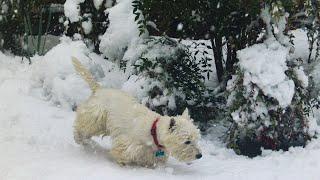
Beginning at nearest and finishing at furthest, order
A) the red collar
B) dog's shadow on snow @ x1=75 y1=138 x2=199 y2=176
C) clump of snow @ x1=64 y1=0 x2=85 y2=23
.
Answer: the red collar < dog's shadow on snow @ x1=75 y1=138 x2=199 y2=176 < clump of snow @ x1=64 y1=0 x2=85 y2=23

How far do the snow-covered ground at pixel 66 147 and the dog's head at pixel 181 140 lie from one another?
24 centimetres

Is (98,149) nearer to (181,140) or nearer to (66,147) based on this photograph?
(66,147)

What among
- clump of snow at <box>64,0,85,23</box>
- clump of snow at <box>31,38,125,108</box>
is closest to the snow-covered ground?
clump of snow at <box>31,38,125,108</box>

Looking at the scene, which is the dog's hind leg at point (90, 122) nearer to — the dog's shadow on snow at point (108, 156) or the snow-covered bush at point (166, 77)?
the dog's shadow on snow at point (108, 156)

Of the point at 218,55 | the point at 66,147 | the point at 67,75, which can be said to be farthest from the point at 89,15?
the point at 66,147

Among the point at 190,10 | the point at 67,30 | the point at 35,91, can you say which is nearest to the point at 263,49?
the point at 190,10

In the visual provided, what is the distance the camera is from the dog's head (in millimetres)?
4328

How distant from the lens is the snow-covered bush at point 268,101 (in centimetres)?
518

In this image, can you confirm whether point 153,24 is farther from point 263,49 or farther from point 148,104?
point 263,49

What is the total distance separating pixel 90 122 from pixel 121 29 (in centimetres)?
168

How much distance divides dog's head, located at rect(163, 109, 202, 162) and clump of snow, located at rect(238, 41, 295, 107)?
1.11 metres

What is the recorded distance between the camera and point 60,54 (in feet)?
22.4

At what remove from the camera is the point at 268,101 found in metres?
5.22

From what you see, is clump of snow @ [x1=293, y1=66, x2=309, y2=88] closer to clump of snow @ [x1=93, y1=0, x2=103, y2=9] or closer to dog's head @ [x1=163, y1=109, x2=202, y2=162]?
dog's head @ [x1=163, y1=109, x2=202, y2=162]
